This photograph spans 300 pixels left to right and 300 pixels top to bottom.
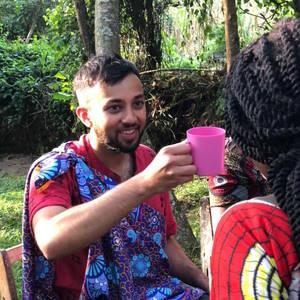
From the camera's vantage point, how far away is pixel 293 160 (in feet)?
3.23

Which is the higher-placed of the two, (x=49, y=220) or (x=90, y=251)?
(x=49, y=220)

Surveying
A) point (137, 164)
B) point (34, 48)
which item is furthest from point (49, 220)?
point (34, 48)

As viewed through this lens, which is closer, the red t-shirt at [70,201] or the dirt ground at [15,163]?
the red t-shirt at [70,201]

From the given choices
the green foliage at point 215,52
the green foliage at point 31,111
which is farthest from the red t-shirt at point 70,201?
the green foliage at point 31,111

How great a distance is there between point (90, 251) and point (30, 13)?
13.2m

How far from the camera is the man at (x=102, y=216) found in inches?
60.0

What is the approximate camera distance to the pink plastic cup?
133 cm

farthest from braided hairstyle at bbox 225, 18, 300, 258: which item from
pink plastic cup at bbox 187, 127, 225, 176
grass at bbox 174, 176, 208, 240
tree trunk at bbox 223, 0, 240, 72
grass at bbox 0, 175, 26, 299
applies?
grass at bbox 174, 176, 208, 240

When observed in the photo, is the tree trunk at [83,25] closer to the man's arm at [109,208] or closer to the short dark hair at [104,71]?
the short dark hair at [104,71]

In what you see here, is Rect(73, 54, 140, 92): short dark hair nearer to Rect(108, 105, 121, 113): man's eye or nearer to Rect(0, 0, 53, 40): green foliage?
Rect(108, 105, 121, 113): man's eye

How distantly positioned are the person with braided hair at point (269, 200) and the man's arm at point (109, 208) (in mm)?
275

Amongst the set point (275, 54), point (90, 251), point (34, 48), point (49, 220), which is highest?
point (34, 48)

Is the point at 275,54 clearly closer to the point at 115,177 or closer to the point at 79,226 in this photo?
the point at 79,226

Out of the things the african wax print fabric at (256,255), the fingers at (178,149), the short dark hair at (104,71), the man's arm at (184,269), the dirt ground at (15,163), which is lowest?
the dirt ground at (15,163)
